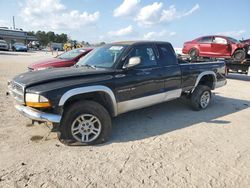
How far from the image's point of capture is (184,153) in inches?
A: 153

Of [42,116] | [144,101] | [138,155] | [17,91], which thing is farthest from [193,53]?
[42,116]

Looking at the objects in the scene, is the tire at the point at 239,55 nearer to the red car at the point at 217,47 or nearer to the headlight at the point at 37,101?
the red car at the point at 217,47

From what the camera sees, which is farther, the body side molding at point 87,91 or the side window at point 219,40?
the side window at point 219,40

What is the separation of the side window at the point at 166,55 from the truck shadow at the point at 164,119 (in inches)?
52.6

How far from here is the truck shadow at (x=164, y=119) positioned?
469cm

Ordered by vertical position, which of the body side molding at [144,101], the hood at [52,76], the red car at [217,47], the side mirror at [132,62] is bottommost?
the body side molding at [144,101]

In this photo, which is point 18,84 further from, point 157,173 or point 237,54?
point 237,54

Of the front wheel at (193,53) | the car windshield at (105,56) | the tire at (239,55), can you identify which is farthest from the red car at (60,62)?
the tire at (239,55)

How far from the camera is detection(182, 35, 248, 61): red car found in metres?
12.1

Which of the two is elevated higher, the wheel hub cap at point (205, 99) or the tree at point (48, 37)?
the tree at point (48, 37)

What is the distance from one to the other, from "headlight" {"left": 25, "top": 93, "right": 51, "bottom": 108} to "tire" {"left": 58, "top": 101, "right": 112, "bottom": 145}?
428 mm

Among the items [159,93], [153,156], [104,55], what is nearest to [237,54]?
[159,93]

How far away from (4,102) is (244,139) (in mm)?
6047

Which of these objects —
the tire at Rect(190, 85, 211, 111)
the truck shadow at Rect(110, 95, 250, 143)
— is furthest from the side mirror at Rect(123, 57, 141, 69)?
the tire at Rect(190, 85, 211, 111)
